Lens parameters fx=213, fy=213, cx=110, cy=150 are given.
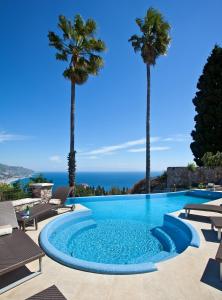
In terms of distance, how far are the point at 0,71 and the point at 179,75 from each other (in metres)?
16.7

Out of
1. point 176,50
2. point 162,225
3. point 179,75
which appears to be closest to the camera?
point 162,225

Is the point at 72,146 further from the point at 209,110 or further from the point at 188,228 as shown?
the point at 209,110

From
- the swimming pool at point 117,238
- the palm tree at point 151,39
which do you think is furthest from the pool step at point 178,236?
the palm tree at point 151,39

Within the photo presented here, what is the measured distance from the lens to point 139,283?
170 inches

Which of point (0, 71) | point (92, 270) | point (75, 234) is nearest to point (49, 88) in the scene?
point (0, 71)

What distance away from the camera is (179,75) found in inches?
859

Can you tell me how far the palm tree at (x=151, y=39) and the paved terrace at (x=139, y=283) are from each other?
13605 millimetres

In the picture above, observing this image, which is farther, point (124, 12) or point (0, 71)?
point (0, 71)

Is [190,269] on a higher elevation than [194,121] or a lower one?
lower

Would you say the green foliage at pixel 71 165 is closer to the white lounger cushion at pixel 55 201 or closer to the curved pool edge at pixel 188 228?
the white lounger cushion at pixel 55 201

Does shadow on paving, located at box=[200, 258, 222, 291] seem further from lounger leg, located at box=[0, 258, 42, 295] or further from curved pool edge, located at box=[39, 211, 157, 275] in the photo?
lounger leg, located at box=[0, 258, 42, 295]

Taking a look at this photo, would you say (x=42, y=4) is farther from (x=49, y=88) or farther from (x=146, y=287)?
(x=146, y=287)

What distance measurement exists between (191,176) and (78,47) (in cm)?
1632

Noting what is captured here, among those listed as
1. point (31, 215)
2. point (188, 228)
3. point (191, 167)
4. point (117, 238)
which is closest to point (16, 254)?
point (31, 215)
